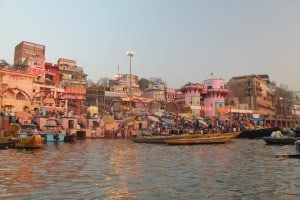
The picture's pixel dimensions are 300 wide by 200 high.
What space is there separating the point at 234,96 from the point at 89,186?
90.5 meters

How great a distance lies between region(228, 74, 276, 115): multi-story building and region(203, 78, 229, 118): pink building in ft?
56.4

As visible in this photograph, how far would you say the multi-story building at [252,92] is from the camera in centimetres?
9631

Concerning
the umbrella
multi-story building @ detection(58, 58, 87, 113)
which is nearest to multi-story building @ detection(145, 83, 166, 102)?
multi-story building @ detection(58, 58, 87, 113)

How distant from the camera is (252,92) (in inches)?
3807

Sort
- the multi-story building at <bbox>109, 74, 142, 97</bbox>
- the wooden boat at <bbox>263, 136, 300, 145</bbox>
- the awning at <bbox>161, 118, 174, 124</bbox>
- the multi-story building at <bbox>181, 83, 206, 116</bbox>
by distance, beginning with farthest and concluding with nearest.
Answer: the multi-story building at <bbox>109, 74, 142, 97</bbox> < the multi-story building at <bbox>181, 83, 206, 116</bbox> < the awning at <bbox>161, 118, 174, 124</bbox> < the wooden boat at <bbox>263, 136, 300, 145</bbox>

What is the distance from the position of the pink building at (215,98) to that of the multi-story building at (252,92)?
677 inches

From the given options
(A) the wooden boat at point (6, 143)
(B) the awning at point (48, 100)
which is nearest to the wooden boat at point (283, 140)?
(A) the wooden boat at point (6, 143)

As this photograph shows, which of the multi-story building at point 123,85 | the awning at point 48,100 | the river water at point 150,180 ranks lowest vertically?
the river water at point 150,180

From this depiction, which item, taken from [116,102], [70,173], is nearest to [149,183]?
[70,173]

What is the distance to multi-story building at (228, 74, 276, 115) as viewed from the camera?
96.3 metres

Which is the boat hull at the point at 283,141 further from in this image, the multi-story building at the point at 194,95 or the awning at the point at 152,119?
the multi-story building at the point at 194,95

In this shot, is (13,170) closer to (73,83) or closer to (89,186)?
(89,186)

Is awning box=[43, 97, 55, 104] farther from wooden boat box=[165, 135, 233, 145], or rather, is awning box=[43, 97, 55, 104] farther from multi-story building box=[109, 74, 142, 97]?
wooden boat box=[165, 135, 233, 145]

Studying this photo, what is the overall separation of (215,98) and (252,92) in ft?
74.5
